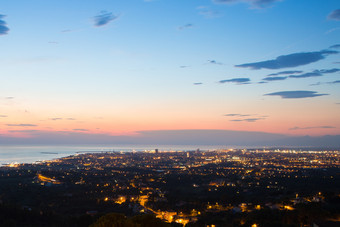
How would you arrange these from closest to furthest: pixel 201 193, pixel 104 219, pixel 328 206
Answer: pixel 104 219 → pixel 328 206 → pixel 201 193

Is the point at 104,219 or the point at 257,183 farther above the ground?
the point at 104,219

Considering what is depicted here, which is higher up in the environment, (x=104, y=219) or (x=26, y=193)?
(x=104, y=219)

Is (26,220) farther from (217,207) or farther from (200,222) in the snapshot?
(217,207)

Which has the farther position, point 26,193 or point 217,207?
point 26,193

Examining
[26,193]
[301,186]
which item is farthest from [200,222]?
[301,186]

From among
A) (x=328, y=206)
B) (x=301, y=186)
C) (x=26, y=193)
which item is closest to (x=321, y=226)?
(x=328, y=206)

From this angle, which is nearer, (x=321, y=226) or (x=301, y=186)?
(x=321, y=226)

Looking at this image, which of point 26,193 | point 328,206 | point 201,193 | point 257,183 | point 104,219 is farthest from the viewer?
point 257,183

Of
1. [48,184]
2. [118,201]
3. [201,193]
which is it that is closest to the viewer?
[118,201]

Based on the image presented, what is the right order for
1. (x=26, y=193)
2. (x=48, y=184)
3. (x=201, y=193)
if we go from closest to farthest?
1. (x=26, y=193)
2. (x=201, y=193)
3. (x=48, y=184)
